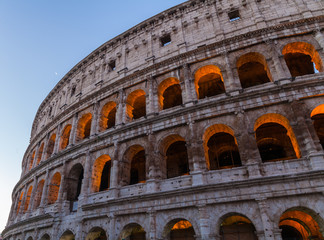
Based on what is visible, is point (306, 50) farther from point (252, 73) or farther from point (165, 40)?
point (165, 40)

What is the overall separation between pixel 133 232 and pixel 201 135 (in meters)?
7.31

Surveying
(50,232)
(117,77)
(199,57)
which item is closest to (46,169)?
(50,232)

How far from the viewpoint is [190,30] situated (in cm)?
A: 1536

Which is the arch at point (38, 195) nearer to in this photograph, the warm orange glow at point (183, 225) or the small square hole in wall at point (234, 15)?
the warm orange glow at point (183, 225)

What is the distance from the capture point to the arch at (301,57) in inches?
470

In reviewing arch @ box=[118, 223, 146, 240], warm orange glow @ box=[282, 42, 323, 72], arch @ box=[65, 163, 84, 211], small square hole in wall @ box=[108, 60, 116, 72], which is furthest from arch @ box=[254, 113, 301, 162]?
arch @ box=[65, 163, 84, 211]

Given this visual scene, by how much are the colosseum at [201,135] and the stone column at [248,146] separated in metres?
0.05

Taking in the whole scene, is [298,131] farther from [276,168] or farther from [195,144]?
[195,144]

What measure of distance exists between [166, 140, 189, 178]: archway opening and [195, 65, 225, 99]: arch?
13.2ft

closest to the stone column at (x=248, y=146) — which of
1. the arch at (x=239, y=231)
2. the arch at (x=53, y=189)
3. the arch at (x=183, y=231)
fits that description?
the arch at (x=239, y=231)

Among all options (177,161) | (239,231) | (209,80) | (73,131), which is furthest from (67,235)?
(209,80)

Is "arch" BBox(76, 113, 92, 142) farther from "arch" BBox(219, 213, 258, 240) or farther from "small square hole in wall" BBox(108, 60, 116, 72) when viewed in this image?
"arch" BBox(219, 213, 258, 240)

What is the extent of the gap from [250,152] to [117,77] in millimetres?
11477

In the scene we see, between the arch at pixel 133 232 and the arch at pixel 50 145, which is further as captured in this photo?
the arch at pixel 50 145
